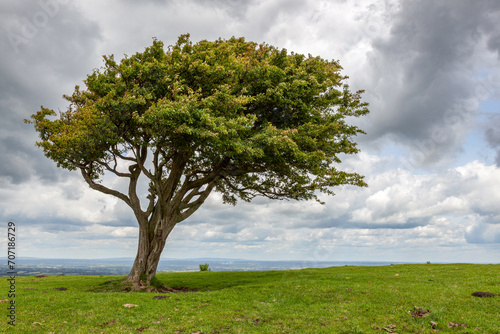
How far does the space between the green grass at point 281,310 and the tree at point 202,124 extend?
7932 millimetres

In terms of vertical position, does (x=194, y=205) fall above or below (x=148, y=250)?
above

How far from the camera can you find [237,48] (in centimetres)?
2725

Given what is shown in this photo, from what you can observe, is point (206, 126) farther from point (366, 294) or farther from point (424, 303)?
point (424, 303)

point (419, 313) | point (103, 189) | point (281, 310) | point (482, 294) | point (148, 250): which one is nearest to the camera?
point (419, 313)

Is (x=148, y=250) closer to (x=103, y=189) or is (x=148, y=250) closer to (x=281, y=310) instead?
(x=103, y=189)

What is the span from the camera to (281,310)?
16016 mm

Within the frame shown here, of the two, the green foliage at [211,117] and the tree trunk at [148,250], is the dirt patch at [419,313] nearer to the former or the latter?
the green foliage at [211,117]

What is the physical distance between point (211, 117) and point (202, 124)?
2.36 feet

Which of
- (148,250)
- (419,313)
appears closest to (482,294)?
(419,313)

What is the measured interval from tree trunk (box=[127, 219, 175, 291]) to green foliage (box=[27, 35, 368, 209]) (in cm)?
254

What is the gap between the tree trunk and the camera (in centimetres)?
2527

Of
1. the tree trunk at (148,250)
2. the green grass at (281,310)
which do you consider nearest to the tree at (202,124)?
the tree trunk at (148,250)

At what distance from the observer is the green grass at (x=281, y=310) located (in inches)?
523

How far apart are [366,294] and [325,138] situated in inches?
480
